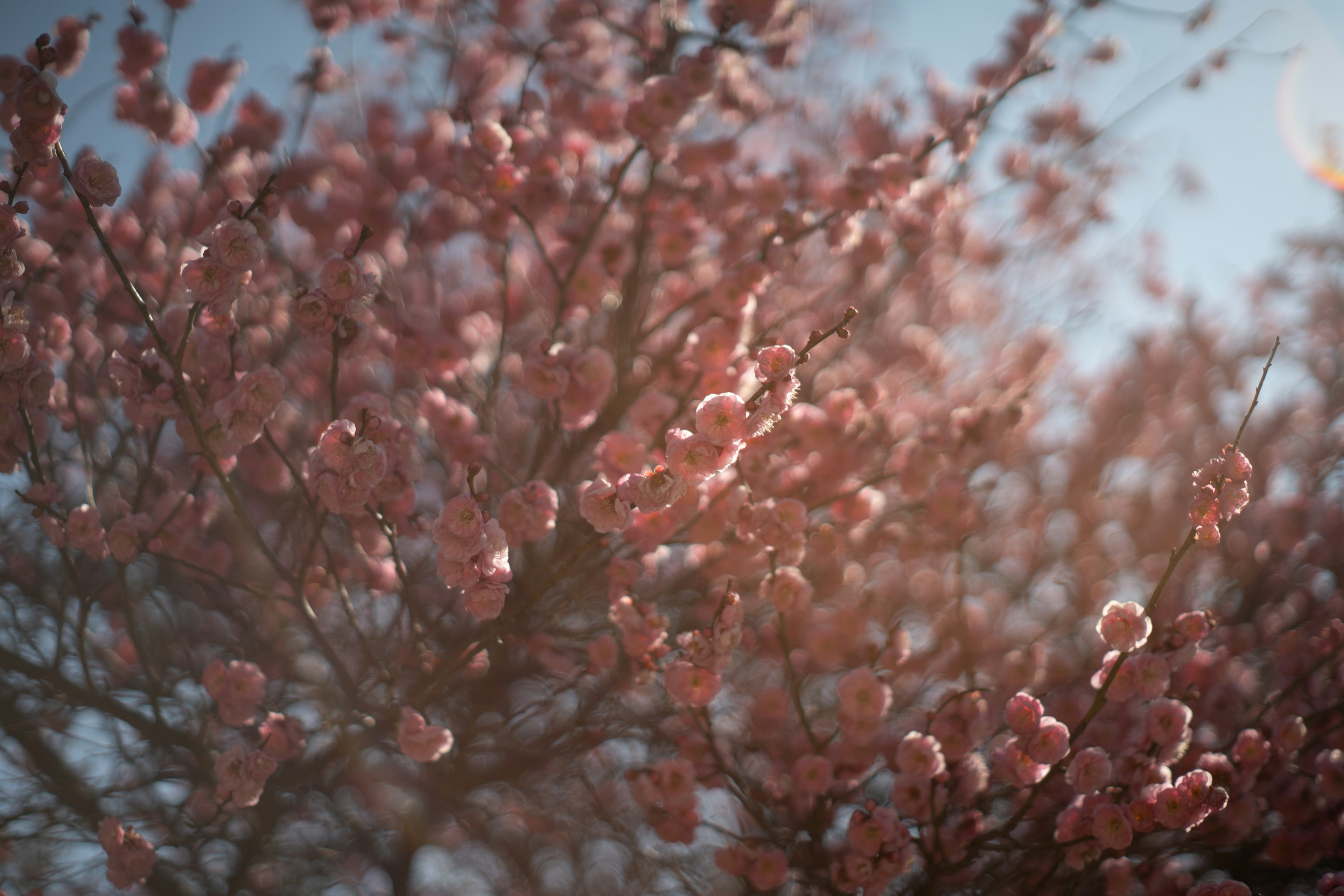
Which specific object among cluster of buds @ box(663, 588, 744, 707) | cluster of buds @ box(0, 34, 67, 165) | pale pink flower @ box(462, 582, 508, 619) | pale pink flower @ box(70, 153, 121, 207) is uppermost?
cluster of buds @ box(0, 34, 67, 165)

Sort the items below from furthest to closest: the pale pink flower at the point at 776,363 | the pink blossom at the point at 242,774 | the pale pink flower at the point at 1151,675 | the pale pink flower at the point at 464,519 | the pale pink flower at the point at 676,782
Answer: the pale pink flower at the point at 676,782, the pink blossom at the point at 242,774, the pale pink flower at the point at 1151,675, the pale pink flower at the point at 464,519, the pale pink flower at the point at 776,363

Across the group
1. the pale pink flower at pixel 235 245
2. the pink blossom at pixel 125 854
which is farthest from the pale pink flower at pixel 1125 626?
the pink blossom at pixel 125 854

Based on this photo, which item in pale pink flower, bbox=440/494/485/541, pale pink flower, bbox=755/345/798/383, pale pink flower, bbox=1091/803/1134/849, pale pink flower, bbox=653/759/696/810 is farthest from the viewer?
pale pink flower, bbox=653/759/696/810

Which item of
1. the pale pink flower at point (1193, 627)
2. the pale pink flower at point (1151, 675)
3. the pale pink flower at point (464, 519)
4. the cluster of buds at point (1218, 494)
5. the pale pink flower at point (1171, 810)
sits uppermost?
the pale pink flower at point (464, 519)

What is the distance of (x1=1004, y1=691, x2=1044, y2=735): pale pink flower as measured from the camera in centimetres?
226

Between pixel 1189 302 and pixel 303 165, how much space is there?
8229mm

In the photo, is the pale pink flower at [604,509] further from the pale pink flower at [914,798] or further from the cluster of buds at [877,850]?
the pale pink flower at [914,798]

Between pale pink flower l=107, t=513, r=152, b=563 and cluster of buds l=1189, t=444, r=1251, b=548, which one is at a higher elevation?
pale pink flower l=107, t=513, r=152, b=563

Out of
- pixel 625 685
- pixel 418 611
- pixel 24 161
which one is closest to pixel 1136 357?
pixel 625 685

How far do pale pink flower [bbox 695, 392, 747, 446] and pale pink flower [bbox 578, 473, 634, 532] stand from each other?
35 cm

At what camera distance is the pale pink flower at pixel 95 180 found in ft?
6.50

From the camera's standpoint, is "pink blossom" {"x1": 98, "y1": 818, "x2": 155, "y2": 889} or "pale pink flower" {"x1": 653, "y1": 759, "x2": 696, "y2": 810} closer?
"pink blossom" {"x1": 98, "y1": 818, "x2": 155, "y2": 889}

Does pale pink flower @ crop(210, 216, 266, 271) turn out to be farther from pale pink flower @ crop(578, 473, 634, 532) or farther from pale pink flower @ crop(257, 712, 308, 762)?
pale pink flower @ crop(257, 712, 308, 762)

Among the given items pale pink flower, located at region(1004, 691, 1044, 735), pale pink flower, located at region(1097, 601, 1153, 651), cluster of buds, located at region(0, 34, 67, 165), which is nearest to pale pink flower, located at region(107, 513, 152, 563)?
cluster of buds, located at region(0, 34, 67, 165)
